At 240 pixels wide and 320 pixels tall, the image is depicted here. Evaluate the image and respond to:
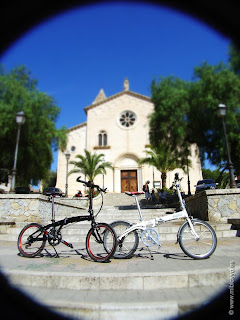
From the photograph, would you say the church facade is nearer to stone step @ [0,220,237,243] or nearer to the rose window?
the rose window

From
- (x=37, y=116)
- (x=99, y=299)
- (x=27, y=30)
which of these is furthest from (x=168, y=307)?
(x=37, y=116)

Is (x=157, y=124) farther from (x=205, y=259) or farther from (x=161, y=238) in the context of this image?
(x=205, y=259)

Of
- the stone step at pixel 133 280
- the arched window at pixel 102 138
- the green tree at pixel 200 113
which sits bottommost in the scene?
the stone step at pixel 133 280

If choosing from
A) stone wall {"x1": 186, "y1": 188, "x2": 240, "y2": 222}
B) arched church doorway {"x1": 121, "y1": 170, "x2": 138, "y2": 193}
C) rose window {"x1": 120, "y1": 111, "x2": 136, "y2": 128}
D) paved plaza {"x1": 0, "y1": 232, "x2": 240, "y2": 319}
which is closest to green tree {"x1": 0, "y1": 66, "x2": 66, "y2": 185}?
stone wall {"x1": 186, "y1": 188, "x2": 240, "y2": 222}

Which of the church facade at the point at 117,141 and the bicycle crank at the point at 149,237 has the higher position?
the church facade at the point at 117,141

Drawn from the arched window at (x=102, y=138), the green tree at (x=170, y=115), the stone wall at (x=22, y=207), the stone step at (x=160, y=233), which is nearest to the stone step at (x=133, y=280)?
the stone step at (x=160, y=233)

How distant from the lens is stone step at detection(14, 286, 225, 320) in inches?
81.1

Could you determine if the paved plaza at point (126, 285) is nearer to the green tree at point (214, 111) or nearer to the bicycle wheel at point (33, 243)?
the bicycle wheel at point (33, 243)

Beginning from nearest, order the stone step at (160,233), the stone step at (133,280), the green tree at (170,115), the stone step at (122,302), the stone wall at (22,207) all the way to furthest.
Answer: the stone step at (122,302), the stone step at (133,280), the stone step at (160,233), the stone wall at (22,207), the green tree at (170,115)

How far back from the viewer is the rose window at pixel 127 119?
30656 mm

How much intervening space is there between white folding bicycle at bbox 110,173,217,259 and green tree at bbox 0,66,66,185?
1302 centimetres

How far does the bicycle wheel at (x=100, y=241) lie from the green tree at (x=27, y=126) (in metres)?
12.8

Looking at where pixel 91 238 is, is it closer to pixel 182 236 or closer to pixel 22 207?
pixel 182 236

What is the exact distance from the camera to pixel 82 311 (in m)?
2.09
